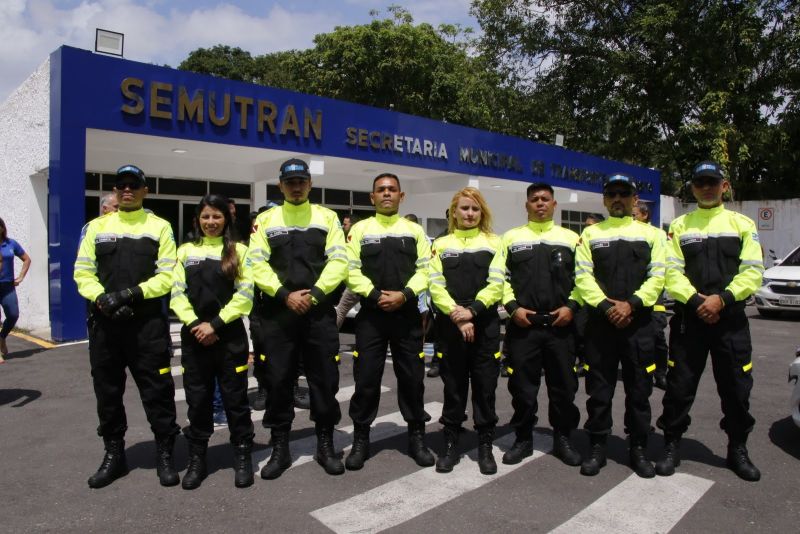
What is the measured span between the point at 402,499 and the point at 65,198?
311 inches

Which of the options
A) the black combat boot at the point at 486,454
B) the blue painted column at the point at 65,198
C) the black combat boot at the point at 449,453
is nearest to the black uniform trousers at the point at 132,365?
the black combat boot at the point at 449,453

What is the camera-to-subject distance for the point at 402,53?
2900 cm

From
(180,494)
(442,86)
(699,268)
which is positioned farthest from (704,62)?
(180,494)

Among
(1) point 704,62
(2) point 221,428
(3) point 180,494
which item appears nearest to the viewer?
(3) point 180,494

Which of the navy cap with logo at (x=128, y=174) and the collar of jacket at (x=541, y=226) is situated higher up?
the navy cap with logo at (x=128, y=174)

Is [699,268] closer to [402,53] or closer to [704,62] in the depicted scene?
[704,62]

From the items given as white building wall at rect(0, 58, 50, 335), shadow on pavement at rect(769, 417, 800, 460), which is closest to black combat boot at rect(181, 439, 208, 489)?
shadow on pavement at rect(769, 417, 800, 460)

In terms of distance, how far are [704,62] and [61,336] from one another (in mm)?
23404

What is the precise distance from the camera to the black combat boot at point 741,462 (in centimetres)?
409

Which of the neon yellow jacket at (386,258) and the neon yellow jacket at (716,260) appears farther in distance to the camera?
the neon yellow jacket at (386,258)

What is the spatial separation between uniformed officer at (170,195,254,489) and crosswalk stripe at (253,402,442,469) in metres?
0.46

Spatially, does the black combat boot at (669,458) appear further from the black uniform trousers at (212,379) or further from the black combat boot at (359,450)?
the black uniform trousers at (212,379)

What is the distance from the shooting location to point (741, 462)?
4.18m

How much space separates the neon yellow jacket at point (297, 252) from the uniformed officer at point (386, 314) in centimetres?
18
